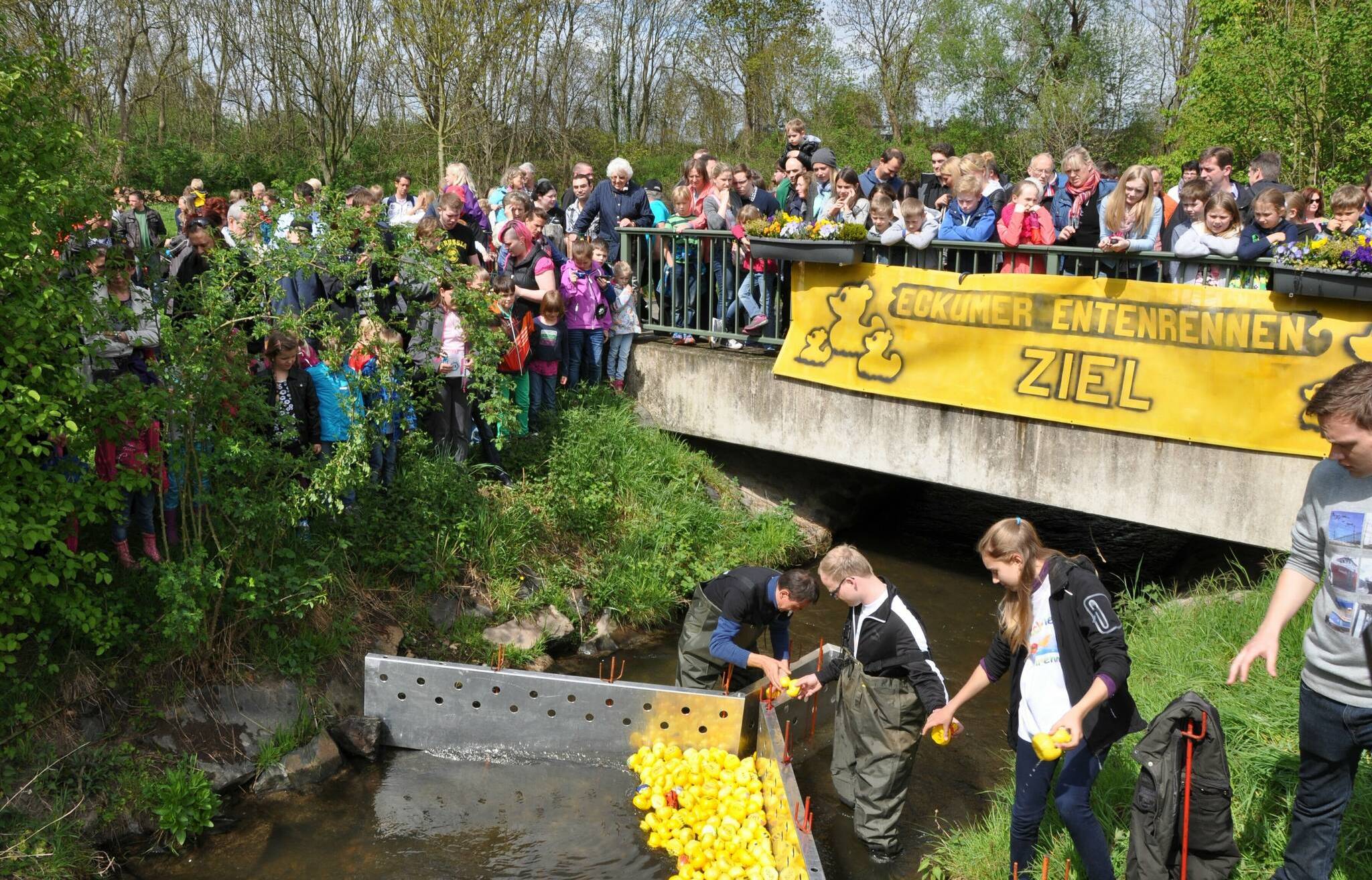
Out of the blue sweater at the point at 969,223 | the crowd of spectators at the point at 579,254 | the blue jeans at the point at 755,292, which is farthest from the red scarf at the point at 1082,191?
the blue jeans at the point at 755,292

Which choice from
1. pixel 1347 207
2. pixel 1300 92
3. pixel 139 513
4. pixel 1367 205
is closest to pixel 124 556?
pixel 139 513

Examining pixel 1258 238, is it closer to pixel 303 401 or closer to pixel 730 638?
pixel 730 638

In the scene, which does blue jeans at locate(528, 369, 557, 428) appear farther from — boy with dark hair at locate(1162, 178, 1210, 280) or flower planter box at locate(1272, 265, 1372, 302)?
flower planter box at locate(1272, 265, 1372, 302)

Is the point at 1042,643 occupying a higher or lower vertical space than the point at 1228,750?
higher

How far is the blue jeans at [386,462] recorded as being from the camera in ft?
27.8

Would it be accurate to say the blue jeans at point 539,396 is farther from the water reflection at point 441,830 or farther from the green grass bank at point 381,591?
the water reflection at point 441,830

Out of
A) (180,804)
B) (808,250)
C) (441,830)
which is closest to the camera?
(180,804)

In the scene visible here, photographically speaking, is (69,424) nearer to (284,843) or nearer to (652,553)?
(284,843)

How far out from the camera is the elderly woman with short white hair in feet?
38.0

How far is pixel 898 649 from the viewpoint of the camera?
5727 millimetres

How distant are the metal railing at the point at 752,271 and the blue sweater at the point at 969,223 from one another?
0.13 metres

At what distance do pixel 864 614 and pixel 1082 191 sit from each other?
5.03 meters

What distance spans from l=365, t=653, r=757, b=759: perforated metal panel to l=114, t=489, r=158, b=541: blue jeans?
165 cm

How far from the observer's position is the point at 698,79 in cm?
3606
